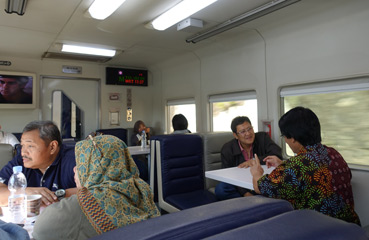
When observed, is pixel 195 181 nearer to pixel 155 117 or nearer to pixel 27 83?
pixel 155 117

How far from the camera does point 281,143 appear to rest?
347 cm

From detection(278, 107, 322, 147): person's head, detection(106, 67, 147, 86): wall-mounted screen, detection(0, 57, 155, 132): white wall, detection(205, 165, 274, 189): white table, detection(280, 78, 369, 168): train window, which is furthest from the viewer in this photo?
detection(106, 67, 147, 86): wall-mounted screen

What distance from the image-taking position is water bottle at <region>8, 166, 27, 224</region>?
56.1 inches

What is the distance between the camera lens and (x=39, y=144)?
184cm

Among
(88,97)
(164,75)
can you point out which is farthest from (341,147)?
(88,97)

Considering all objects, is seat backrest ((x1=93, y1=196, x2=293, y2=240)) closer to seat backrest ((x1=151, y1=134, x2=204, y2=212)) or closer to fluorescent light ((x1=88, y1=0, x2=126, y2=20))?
seat backrest ((x1=151, y1=134, x2=204, y2=212))

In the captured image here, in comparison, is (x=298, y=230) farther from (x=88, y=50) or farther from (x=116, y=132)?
(x=116, y=132)

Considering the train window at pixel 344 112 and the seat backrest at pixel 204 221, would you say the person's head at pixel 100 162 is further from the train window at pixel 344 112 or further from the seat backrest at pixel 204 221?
the train window at pixel 344 112

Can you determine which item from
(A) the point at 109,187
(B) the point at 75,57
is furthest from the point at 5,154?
(B) the point at 75,57

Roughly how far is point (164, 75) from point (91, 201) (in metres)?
5.02

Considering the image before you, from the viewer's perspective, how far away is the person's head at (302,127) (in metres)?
1.77

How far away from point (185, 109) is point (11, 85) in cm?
319

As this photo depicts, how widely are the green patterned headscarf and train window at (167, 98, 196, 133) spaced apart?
3.96 meters

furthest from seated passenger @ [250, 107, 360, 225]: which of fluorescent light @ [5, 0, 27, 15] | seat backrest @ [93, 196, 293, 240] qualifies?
fluorescent light @ [5, 0, 27, 15]
